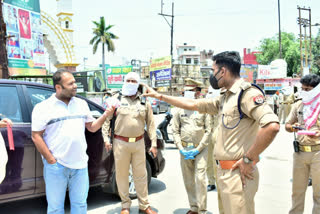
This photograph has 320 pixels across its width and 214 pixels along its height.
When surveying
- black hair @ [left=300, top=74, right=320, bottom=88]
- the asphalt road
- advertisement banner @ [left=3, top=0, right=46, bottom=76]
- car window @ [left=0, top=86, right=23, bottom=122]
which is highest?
advertisement banner @ [left=3, top=0, right=46, bottom=76]

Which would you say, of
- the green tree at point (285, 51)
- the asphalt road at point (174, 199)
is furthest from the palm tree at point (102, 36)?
the asphalt road at point (174, 199)

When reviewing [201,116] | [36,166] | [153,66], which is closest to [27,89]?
A: [36,166]

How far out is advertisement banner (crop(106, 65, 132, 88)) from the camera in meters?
23.6

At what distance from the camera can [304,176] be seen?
384 cm

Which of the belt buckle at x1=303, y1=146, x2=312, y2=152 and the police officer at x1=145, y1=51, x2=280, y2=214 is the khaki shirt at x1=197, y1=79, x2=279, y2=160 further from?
the belt buckle at x1=303, y1=146, x2=312, y2=152

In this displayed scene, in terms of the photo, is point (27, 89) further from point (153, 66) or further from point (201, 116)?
point (153, 66)

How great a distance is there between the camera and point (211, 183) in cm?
575

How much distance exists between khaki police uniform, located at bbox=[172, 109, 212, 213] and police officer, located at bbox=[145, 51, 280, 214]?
158 cm

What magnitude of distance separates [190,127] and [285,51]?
156 feet

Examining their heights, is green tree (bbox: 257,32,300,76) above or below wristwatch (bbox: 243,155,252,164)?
above

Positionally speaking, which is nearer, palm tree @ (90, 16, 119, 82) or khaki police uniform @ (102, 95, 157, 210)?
khaki police uniform @ (102, 95, 157, 210)

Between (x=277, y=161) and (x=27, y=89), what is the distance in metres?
6.59

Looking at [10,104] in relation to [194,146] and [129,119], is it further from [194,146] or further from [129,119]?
[194,146]

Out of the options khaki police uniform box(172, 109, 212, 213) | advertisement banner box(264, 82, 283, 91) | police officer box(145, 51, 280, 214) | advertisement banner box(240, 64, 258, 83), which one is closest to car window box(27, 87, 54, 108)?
khaki police uniform box(172, 109, 212, 213)
